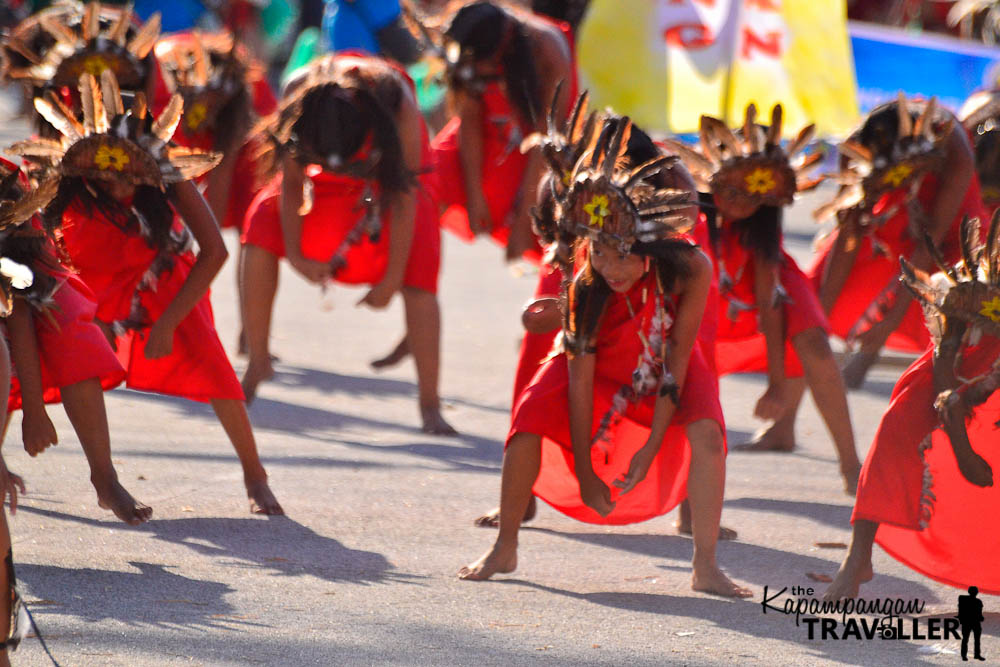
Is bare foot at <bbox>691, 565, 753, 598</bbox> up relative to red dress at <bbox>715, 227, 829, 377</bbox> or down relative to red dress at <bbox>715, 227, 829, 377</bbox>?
down

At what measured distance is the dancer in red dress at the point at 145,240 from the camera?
435cm

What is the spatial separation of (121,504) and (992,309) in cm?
238

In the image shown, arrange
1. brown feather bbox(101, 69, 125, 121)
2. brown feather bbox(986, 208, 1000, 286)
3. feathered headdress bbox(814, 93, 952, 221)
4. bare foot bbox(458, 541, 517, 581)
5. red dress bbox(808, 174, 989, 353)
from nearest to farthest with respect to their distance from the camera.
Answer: brown feather bbox(986, 208, 1000, 286), bare foot bbox(458, 541, 517, 581), brown feather bbox(101, 69, 125, 121), feathered headdress bbox(814, 93, 952, 221), red dress bbox(808, 174, 989, 353)

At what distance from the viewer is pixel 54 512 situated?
4570mm

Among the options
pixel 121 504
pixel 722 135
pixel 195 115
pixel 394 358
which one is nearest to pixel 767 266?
pixel 722 135

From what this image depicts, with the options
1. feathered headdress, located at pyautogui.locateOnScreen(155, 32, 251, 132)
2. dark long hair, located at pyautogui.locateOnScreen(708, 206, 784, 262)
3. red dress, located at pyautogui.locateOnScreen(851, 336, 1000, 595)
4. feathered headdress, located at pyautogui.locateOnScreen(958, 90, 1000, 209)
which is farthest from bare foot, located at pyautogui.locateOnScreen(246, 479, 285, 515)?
feathered headdress, located at pyautogui.locateOnScreen(958, 90, 1000, 209)

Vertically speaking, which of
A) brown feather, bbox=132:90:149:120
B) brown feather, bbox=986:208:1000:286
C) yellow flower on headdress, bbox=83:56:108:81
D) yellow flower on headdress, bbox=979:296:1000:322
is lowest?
yellow flower on headdress, bbox=979:296:1000:322

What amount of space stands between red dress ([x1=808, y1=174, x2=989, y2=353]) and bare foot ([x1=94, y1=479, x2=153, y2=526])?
276cm

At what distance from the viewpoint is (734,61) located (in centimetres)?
840

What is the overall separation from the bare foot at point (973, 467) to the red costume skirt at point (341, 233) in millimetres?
2624

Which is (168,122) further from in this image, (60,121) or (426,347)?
(426,347)

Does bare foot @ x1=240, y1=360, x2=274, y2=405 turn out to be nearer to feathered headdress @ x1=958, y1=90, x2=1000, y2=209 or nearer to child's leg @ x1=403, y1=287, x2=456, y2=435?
child's leg @ x1=403, y1=287, x2=456, y2=435

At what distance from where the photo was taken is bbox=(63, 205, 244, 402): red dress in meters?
4.61

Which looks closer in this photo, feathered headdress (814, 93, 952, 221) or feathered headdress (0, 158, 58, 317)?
feathered headdress (0, 158, 58, 317)
